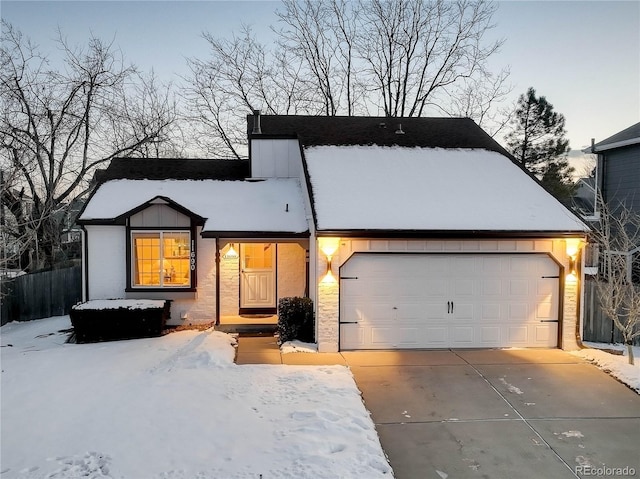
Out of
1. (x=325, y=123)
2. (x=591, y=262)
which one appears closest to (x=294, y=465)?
(x=325, y=123)

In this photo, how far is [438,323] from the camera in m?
9.96

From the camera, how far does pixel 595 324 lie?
10.9m

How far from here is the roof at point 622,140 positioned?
17.2 m

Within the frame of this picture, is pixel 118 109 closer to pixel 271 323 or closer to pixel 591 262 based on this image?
pixel 271 323

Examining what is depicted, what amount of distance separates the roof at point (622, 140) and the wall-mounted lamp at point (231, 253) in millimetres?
14744

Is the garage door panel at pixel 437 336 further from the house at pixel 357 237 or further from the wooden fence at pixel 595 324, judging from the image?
the wooden fence at pixel 595 324

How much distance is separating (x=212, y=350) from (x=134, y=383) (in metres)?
1.89

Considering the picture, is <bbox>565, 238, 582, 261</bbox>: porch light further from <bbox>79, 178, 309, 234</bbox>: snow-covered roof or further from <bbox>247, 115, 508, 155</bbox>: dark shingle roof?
<bbox>79, 178, 309, 234</bbox>: snow-covered roof

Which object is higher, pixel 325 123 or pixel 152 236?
pixel 325 123

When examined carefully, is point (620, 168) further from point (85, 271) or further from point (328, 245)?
point (85, 271)

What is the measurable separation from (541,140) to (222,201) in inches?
884

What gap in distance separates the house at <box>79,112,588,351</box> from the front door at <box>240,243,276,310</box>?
37 millimetres

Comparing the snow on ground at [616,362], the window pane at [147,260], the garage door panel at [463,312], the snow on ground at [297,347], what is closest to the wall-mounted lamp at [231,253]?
the window pane at [147,260]

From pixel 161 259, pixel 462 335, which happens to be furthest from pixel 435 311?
pixel 161 259
